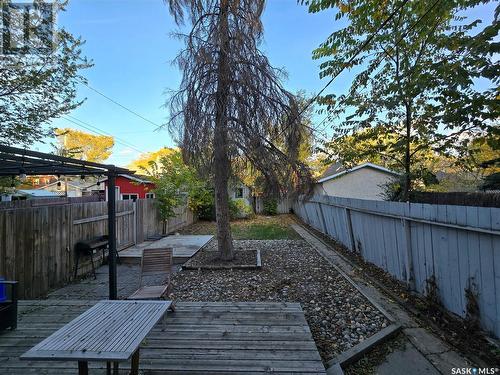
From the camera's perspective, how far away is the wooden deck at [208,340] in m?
2.62

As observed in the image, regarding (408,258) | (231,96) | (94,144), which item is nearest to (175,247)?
(231,96)

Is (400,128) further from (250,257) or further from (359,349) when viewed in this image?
(359,349)

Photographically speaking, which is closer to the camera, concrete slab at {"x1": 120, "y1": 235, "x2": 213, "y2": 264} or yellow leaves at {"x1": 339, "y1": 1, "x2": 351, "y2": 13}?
yellow leaves at {"x1": 339, "y1": 1, "x2": 351, "y2": 13}

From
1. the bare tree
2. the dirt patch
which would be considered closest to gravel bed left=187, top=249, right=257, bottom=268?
the dirt patch

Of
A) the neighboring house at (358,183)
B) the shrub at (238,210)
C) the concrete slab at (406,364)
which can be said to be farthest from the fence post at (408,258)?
the shrub at (238,210)

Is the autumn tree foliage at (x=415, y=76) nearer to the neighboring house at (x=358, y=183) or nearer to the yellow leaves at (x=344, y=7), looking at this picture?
the yellow leaves at (x=344, y=7)

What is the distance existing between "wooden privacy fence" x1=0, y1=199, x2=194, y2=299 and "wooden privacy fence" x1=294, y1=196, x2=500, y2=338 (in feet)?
17.2

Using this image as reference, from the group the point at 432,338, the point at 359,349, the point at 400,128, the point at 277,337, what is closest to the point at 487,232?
the point at 432,338

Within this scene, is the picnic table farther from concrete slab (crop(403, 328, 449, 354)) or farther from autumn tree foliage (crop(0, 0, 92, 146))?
autumn tree foliage (crop(0, 0, 92, 146))

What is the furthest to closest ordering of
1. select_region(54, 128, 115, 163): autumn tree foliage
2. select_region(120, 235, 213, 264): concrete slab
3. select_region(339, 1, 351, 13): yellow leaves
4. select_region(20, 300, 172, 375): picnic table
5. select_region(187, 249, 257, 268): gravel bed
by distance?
select_region(54, 128, 115, 163): autumn tree foliage
select_region(120, 235, 213, 264): concrete slab
select_region(187, 249, 257, 268): gravel bed
select_region(339, 1, 351, 13): yellow leaves
select_region(20, 300, 172, 375): picnic table

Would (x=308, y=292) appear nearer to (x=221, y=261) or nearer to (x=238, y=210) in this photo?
(x=221, y=261)

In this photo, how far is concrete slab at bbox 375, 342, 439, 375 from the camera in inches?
113

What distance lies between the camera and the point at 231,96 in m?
6.39

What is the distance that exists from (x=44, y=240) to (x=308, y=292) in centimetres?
499
